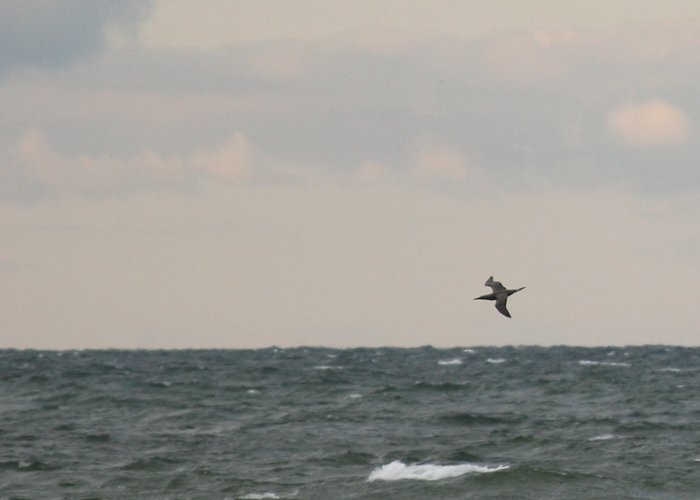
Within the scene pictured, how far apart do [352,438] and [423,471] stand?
619 cm

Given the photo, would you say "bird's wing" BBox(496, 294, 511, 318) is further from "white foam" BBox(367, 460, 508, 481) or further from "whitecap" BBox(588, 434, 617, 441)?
"whitecap" BBox(588, 434, 617, 441)

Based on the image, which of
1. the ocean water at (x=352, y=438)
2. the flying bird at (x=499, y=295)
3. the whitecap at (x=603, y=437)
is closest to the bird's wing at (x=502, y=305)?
the flying bird at (x=499, y=295)

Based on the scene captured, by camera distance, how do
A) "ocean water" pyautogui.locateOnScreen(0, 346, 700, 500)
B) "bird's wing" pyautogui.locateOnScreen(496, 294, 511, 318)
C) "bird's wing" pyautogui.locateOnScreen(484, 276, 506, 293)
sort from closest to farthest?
"bird's wing" pyautogui.locateOnScreen(496, 294, 511, 318) → "bird's wing" pyautogui.locateOnScreen(484, 276, 506, 293) → "ocean water" pyautogui.locateOnScreen(0, 346, 700, 500)

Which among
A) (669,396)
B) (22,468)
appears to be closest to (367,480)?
(22,468)

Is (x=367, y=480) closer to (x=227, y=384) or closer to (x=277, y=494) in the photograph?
(x=277, y=494)

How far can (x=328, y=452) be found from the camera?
100 ft

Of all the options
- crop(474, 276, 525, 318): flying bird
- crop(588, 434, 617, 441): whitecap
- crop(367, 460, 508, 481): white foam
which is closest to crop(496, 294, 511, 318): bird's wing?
crop(474, 276, 525, 318): flying bird

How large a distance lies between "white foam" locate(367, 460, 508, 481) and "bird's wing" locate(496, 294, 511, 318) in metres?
7.55

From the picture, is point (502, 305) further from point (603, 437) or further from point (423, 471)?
point (603, 437)

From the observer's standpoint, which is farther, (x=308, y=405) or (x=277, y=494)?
(x=308, y=405)

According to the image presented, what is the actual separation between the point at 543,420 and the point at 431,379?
21.3 m

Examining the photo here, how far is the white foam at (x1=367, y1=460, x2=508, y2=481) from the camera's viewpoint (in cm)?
2661

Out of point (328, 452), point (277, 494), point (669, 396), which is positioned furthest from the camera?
point (669, 396)

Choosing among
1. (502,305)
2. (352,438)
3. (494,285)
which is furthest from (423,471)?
(502,305)
